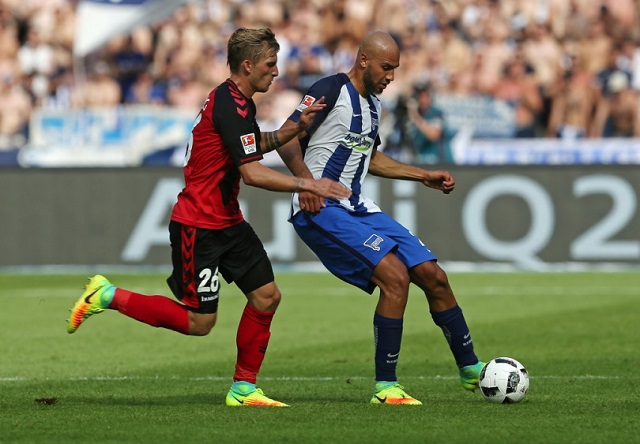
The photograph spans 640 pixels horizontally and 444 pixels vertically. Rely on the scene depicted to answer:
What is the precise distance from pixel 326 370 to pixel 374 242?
217 centimetres

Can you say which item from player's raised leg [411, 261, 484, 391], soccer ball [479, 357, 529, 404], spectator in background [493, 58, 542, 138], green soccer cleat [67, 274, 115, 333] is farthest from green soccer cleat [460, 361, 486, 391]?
spectator in background [493, 58, 542, 138]

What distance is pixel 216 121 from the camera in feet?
22.5

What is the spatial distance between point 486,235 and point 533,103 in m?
2.69

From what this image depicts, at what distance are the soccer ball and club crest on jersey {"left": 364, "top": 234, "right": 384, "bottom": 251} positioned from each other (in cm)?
93

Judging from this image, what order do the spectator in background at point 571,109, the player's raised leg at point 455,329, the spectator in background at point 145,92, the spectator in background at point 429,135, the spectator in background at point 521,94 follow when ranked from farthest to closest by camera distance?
the spectator in background at point 145,92, the spectator in background at point 571,109, the spectator in background at point 521,94, the spectator in background at point 429,135, the player's raised leg at point 455,329

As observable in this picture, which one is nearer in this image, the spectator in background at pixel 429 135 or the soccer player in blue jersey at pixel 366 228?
the soccer player in blue jersey at pixel 366 228

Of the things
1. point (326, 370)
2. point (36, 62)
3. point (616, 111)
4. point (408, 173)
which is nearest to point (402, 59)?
point (616, 111)

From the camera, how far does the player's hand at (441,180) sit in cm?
754

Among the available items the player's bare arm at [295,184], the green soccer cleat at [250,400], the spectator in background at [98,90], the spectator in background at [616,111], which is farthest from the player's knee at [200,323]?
the spectator in background at [98,90]

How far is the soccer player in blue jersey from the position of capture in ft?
23.1

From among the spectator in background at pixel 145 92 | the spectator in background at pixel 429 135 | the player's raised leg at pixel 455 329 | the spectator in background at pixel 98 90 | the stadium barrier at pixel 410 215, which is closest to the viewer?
the player's raised leg at pixel 455 329

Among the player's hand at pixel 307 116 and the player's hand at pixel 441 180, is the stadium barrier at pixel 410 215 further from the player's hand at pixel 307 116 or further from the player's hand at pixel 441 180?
the player's hand at pixel 307 116

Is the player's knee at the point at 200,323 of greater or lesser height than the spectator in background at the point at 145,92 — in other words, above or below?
below

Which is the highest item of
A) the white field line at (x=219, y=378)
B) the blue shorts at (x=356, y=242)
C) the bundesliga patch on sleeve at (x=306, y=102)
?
the bundesliga patch on sleeve at (x=306, y=102)
